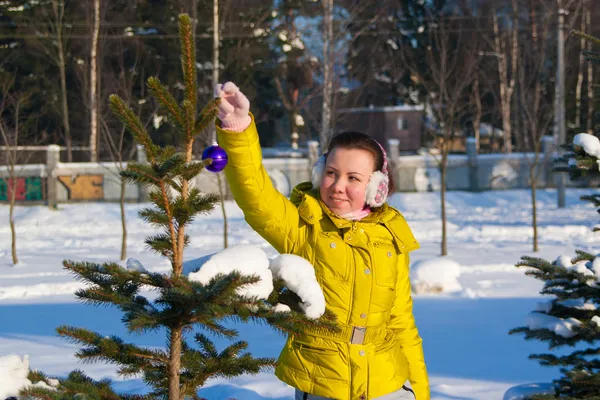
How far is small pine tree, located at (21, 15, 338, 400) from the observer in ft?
6.86

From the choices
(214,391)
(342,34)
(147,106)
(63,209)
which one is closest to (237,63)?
(147,106)

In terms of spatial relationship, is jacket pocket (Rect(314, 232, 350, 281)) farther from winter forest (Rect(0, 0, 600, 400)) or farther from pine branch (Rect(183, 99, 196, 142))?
pine branch (Rect(183, 99, 196, 142))

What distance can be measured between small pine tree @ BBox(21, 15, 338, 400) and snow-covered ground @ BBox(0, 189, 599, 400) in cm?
165

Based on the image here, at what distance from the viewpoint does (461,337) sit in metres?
7.73

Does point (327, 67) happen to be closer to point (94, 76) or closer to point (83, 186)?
point (94, 76)

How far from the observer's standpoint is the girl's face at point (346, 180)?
108 inches

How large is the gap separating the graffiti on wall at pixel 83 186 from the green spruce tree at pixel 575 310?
21.4 metres

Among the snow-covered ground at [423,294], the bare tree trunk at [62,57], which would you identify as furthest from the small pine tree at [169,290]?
the bare tree trunk at [62,57]

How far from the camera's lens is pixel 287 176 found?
83.7ft

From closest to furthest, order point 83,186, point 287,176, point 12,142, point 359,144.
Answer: point 359,144 < point 12,142 < point 83,186 < point 287,176

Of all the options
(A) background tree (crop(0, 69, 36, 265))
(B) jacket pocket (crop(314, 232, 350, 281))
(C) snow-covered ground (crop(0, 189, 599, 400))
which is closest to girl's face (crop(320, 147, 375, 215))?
(B) jacket pocket (crop(314, 232, 350, 281))

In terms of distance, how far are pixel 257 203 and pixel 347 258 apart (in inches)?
15.1

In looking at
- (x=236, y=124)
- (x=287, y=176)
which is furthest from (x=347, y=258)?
(x=287, y=176)

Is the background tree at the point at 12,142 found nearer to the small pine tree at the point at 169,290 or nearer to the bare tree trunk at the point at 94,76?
the bare tree trunk at the point at 94,76
